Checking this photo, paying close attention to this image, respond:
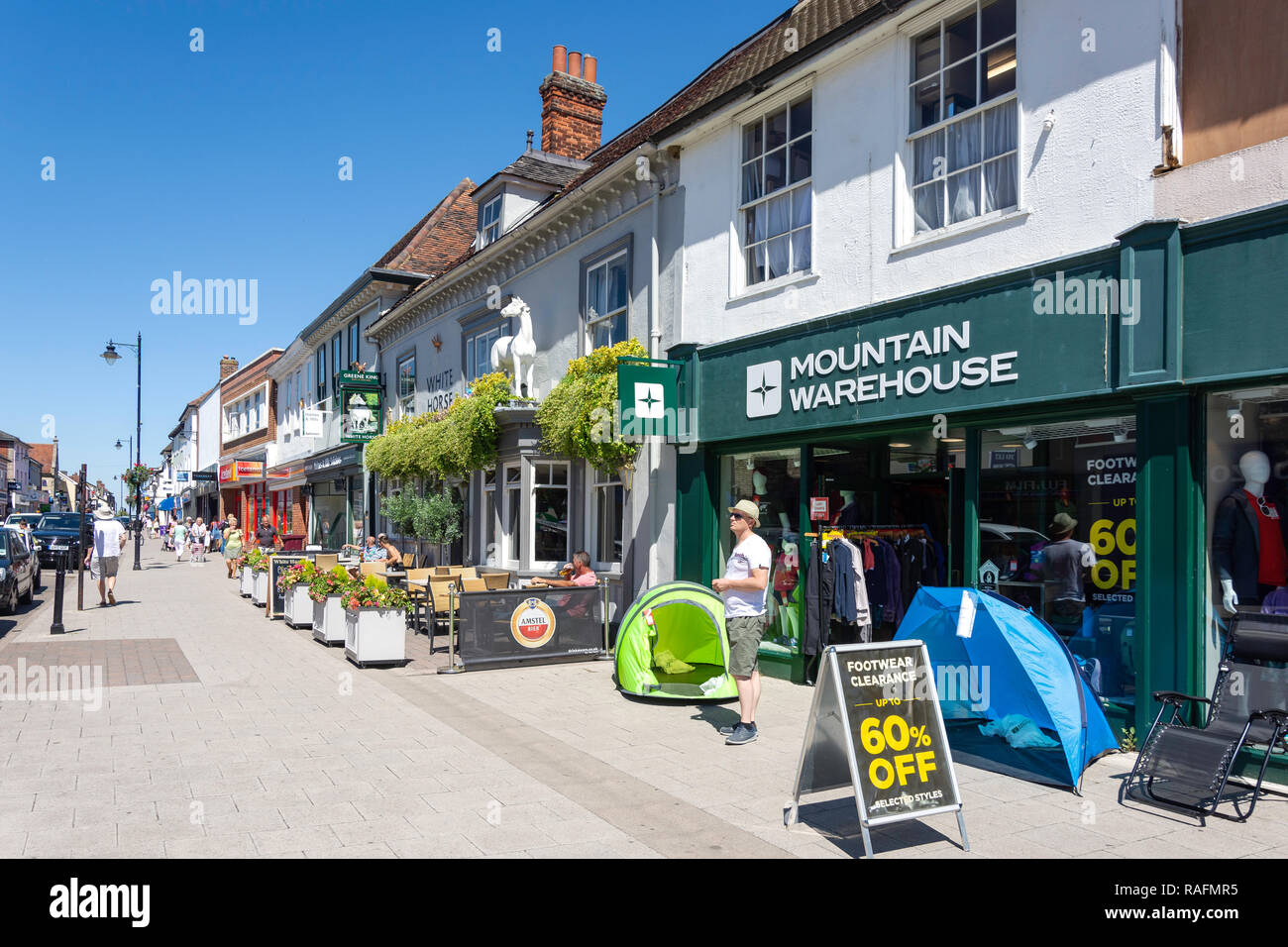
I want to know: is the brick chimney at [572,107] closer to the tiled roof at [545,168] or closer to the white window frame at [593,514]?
the tiled roof at [545,168]

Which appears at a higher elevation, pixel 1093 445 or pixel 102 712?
pixel 1093 445

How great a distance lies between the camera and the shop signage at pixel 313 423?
28016mm

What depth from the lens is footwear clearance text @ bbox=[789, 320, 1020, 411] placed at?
25.8 ft

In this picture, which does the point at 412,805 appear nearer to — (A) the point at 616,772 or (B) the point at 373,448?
(A) the point at 616,772

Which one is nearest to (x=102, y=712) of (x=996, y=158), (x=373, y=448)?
(x=996, y=158)

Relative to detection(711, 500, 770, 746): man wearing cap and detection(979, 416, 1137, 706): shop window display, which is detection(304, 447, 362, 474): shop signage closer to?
detection(711, 500, 770, 746): man wearing cap

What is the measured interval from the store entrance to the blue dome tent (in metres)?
1.87

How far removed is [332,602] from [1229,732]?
10.8m

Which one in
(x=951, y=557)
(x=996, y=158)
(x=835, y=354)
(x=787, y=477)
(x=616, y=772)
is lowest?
(x=616, y=772)

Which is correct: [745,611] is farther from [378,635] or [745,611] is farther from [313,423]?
[313,423]

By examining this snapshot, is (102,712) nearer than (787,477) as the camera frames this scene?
Yes
